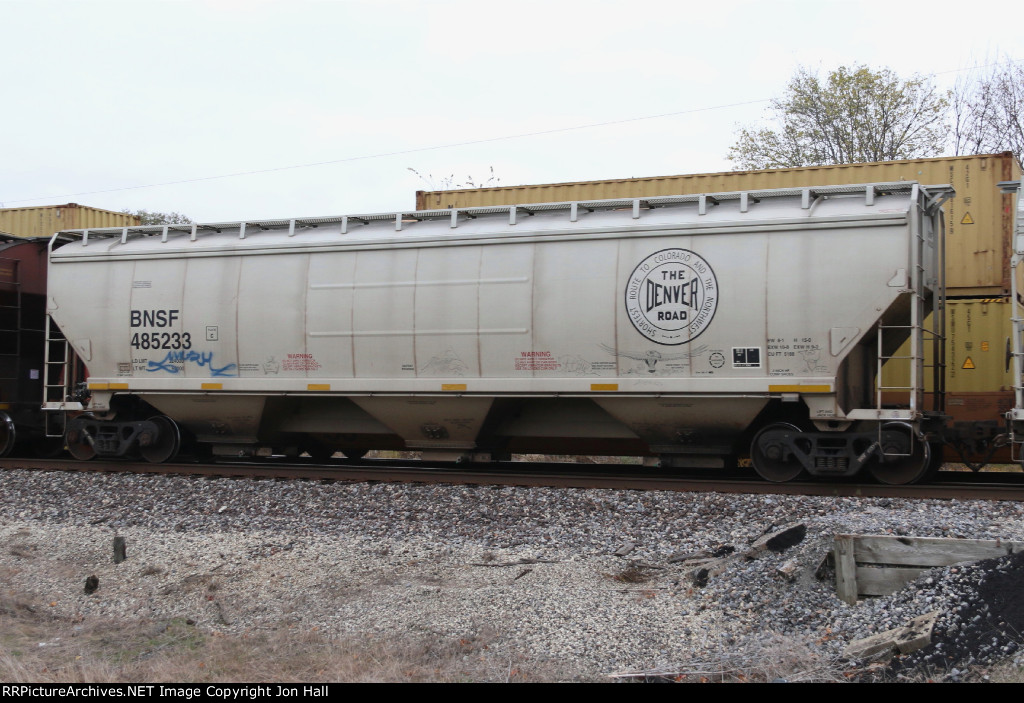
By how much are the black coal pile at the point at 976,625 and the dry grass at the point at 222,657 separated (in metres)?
2.16

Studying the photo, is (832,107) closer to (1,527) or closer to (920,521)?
(920,521)

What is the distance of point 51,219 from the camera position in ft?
64.0

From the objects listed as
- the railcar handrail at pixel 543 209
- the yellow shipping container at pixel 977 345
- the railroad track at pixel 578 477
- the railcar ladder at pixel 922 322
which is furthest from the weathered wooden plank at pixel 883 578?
the yellow shipping container at pixel 977 345

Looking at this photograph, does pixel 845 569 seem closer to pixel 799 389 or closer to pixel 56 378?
pixel 799 389

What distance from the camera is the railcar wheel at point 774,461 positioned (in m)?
9.29

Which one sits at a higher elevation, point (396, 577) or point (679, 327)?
point (679, 327)

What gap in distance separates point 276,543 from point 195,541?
31.8 inches

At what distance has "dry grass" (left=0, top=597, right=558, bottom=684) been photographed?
199 inches

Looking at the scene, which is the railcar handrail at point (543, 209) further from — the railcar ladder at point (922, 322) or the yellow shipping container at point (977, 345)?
the yellow shipping container at point (977, 345)

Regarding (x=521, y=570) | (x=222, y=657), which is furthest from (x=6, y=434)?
(x=521, y=570)

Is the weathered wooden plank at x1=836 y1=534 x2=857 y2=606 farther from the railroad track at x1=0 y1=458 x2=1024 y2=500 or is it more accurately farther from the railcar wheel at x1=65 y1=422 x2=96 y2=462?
the railcar wheel at x1=65 y1=422 x2=96 y2=462

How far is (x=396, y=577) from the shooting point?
6539 millimetres
